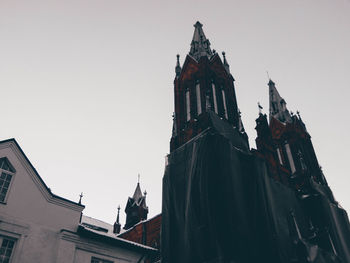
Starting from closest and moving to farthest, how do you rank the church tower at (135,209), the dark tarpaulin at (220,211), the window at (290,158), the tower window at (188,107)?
the dark tarpaulin at (220,211)
the tower window at (188,107)
the window at (290,158)
the church tower at (135,209)

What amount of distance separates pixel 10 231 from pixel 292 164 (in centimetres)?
2557

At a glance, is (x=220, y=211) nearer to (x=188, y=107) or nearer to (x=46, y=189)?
(x=46, y=189)

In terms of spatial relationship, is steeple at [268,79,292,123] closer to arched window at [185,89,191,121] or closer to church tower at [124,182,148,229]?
arched window at [185,89,191,121]

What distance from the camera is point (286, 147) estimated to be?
34.3 m

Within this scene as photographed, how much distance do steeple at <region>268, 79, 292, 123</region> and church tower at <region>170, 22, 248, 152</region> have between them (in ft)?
28.8

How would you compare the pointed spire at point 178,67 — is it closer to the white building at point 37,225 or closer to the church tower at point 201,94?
the church tower at point 201,94

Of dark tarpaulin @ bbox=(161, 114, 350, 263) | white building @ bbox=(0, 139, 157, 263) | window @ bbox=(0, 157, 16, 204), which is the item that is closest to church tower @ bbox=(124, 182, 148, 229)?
dark tarpaulin @ bbox=(161, 114, 350, 263)

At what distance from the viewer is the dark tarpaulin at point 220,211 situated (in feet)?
56.3

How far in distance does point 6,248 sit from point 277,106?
3182cm

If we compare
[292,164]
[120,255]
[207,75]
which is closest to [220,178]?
[120,255]

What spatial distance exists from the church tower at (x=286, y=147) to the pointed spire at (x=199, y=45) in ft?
24.5

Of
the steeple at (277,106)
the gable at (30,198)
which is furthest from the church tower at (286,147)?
the gable at (30,198)

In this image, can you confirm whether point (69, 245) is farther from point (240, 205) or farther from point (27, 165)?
point (240, 205)

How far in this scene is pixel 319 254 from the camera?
2102 cm
